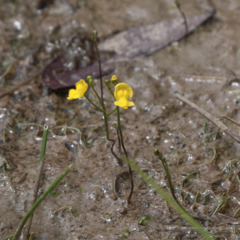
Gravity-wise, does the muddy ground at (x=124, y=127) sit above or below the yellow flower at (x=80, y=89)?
below

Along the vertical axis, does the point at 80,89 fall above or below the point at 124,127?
above

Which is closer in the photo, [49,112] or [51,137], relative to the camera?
[51,137]

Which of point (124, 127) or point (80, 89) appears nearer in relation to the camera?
point (80, 89)

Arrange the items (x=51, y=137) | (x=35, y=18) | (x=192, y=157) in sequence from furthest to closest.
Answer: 1. (x=35, y=18)
2. (x=51, y=137)
3. (x=192, y=157)

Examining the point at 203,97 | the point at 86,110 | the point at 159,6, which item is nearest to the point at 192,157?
the point at 203,97

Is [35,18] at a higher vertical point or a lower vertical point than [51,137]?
higher

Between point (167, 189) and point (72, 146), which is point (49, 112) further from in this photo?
point (167, 189)

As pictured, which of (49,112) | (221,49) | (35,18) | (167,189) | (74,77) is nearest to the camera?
(167,189)

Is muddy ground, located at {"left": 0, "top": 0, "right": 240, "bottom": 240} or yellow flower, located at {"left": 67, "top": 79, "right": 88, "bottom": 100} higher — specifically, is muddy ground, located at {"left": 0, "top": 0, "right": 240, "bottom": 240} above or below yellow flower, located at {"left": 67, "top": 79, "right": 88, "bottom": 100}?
below
